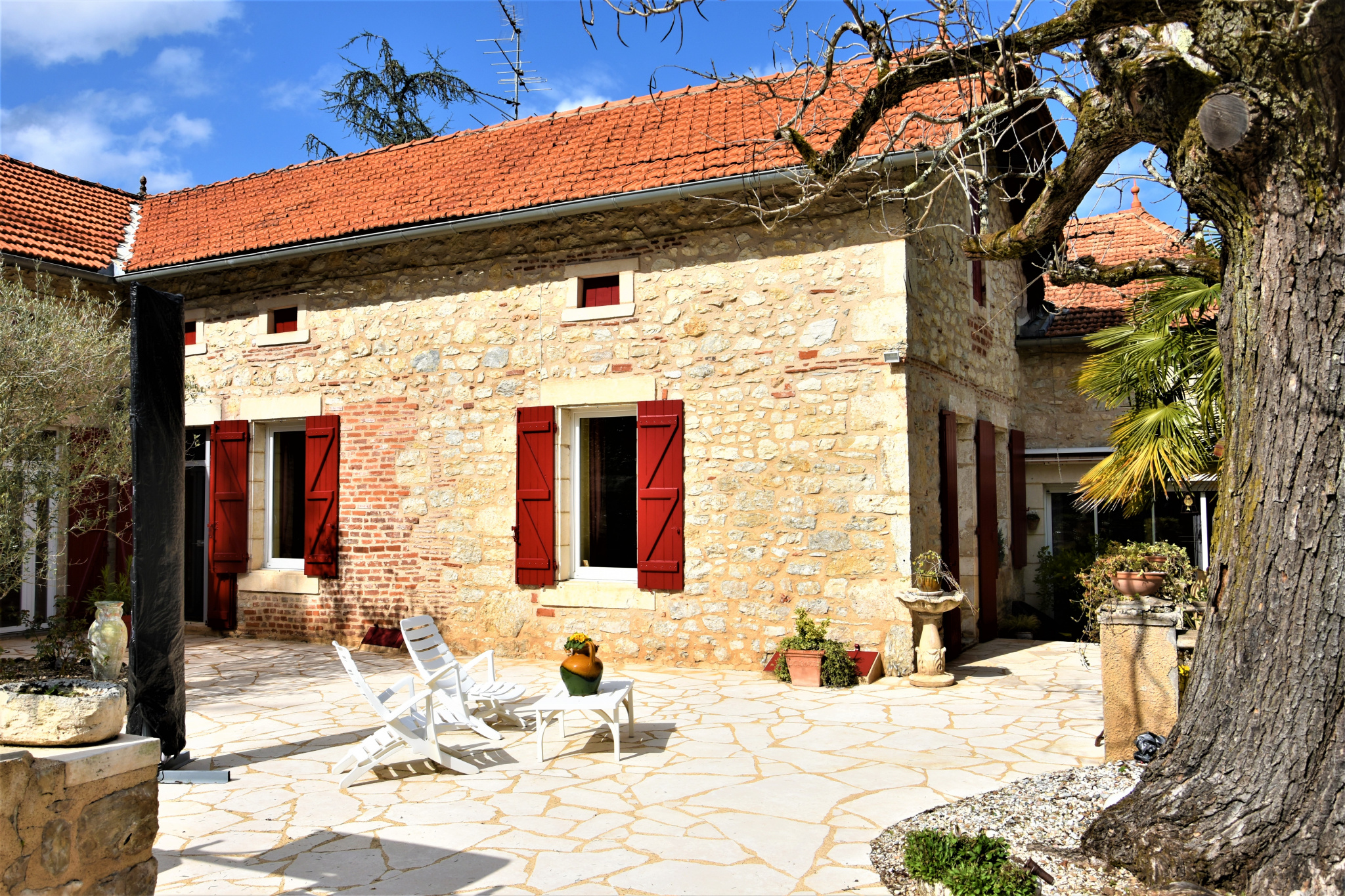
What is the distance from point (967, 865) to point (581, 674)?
8.40ft

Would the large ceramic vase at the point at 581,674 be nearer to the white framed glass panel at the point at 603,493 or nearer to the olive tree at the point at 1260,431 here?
the olive tree at the point at 1260,431

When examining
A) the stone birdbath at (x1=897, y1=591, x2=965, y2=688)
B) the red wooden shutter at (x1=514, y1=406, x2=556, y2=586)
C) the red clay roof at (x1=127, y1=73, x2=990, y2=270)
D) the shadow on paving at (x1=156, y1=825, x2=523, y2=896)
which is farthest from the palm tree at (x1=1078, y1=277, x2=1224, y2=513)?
the shadow on paving at (x1=156, y1=825, x2=523, y2=896)

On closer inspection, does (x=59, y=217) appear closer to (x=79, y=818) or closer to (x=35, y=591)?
(x=35, y=591)

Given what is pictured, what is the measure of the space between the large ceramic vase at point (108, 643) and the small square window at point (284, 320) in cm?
385

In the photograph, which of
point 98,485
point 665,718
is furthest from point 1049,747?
point 98,485

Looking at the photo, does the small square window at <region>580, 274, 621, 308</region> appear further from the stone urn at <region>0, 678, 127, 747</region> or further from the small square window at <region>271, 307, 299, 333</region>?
the stone urn at <region>0, 678, 127, 747</region>

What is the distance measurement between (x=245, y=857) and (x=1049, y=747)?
4.30 m

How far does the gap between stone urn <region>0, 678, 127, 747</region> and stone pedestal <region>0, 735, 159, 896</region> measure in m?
0.03

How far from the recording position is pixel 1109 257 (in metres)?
12.5

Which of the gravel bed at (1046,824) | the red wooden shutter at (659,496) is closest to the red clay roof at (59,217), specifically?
the red wooden shutter at (659,496)

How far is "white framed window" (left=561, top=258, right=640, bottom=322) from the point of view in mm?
8680

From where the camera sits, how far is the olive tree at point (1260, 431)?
3217mm

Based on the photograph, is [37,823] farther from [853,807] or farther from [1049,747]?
[1049,747]

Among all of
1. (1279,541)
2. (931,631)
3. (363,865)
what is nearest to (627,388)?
(931,631)
